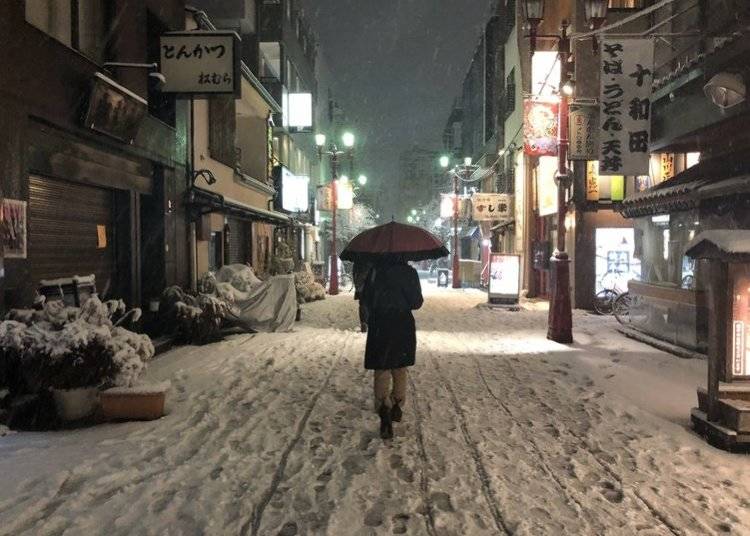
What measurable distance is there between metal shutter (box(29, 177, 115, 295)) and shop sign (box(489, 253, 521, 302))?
1428 centimetres

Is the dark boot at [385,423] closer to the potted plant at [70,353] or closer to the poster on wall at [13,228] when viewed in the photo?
the potted plant at [70,353]

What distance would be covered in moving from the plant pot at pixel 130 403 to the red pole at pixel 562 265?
30.1 feet

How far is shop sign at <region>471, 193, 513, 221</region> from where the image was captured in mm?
32125

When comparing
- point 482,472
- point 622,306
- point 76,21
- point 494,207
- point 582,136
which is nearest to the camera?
point 482,472

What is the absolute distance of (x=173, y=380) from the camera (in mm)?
9195

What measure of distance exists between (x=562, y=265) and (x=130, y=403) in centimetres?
957

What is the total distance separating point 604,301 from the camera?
20375mm

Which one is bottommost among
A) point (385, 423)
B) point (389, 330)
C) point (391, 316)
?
point (385, 423)

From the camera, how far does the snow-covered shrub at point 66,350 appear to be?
6.46 metres

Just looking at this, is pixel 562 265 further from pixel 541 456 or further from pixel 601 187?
pixel 601 187

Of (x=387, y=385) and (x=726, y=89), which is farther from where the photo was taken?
(x=726, y=89)

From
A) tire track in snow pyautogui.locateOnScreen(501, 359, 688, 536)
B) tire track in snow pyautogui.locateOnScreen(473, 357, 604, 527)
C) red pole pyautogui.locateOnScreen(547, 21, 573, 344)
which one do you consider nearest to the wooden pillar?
tire track in snow pyautogui.locateOnScreen(501, 359, 688, 536)

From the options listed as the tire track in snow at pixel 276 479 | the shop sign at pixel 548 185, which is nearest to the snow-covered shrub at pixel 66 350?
the tire track in snow at pixel 276 479

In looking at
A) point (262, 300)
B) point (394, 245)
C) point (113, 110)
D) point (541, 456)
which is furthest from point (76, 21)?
point (541, 456)
